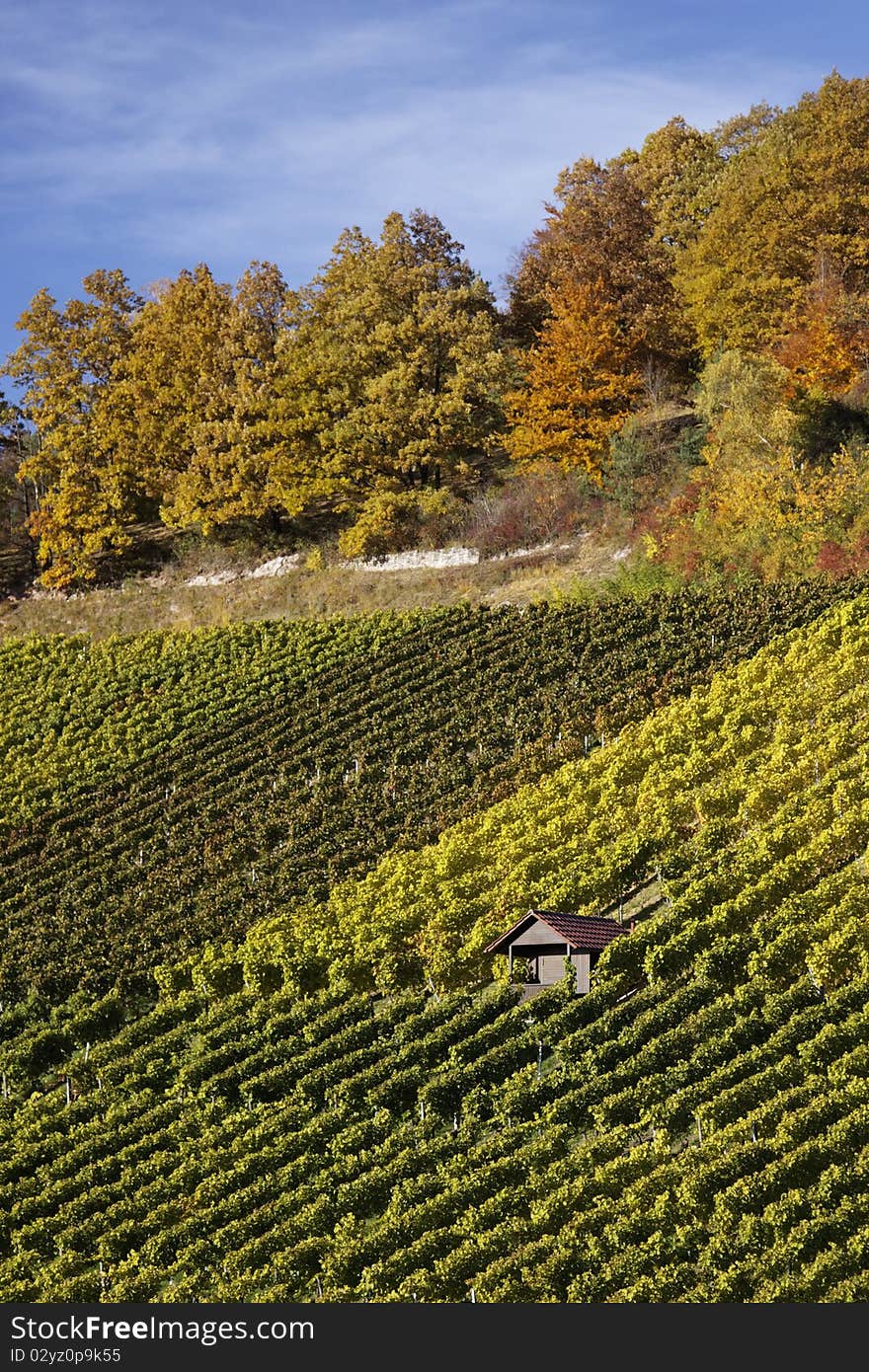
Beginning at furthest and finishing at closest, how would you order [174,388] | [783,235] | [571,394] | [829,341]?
[174,388]
[783,235]
[571,394]
[829,341]

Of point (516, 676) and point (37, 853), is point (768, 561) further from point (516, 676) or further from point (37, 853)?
point (37, 853)

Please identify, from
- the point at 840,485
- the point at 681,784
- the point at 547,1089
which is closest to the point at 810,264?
the point at 840,485

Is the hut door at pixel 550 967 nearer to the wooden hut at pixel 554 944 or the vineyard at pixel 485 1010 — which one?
the wooden hut at pixel 554 944

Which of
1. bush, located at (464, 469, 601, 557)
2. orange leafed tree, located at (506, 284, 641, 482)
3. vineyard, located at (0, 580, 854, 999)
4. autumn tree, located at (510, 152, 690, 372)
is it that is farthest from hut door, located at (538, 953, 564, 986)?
autumn tree, located at (510, 152, 690, 372)

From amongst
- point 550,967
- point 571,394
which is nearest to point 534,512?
point 571,394

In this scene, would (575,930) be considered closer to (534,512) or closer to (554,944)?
(554,944)

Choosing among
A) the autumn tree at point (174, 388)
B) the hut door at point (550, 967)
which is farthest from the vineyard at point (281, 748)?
the autumn tree at point (174, 388)

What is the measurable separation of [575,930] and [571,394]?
27.7 m

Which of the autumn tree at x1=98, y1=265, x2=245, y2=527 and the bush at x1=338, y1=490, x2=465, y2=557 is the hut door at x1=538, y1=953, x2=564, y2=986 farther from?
the autumn tree at x1=98, y1=265, x2=245, y2=527

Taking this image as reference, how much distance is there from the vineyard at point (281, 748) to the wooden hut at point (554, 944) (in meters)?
6.42

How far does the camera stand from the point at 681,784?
3269cm

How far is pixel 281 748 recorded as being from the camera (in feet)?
134

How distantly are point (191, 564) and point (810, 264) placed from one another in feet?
77.8

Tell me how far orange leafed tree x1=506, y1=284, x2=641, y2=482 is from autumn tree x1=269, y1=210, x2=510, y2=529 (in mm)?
1465
